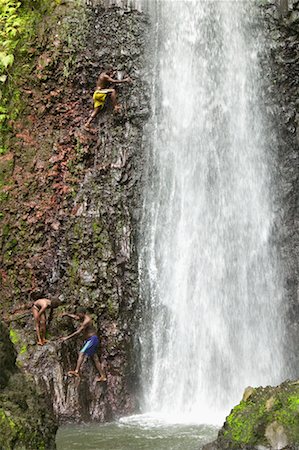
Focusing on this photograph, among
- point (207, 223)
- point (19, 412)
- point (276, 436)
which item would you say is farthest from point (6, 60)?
point (276, 436)

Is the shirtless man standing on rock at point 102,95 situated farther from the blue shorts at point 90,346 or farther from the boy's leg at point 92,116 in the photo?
the blue shorts at point 90,346

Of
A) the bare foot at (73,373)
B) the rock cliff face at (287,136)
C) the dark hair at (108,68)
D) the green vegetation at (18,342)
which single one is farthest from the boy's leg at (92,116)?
the bare foot at (73,373)

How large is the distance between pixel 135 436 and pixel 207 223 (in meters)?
5.03

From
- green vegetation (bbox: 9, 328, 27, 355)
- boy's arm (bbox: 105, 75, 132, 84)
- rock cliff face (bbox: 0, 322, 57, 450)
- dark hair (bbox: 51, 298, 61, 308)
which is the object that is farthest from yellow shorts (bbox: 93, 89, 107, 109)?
rock cliff face (bbox: 0, 322, 57, 450)

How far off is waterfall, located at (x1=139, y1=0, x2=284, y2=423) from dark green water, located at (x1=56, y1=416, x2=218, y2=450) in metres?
0.90

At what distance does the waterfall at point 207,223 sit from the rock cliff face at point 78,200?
0.47 m

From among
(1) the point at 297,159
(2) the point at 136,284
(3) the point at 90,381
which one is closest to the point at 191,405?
(3) the point at 90,381

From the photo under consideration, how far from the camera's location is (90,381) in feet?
→ 30.0

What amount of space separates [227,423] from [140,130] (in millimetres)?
7971

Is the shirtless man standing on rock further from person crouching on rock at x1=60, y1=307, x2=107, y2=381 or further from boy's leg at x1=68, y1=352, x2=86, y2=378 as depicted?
boy's leg at x1=68, y1=352, x2=86, y2=378

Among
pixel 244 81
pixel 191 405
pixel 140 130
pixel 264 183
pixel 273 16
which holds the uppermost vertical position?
pixel 273 16

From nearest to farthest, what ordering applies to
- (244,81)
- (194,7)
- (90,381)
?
1. (90,381)
2. (244,81)
3. (194,7)

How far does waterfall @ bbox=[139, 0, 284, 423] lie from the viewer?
390 inches

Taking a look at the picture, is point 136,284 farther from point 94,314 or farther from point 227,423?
point 227,423
